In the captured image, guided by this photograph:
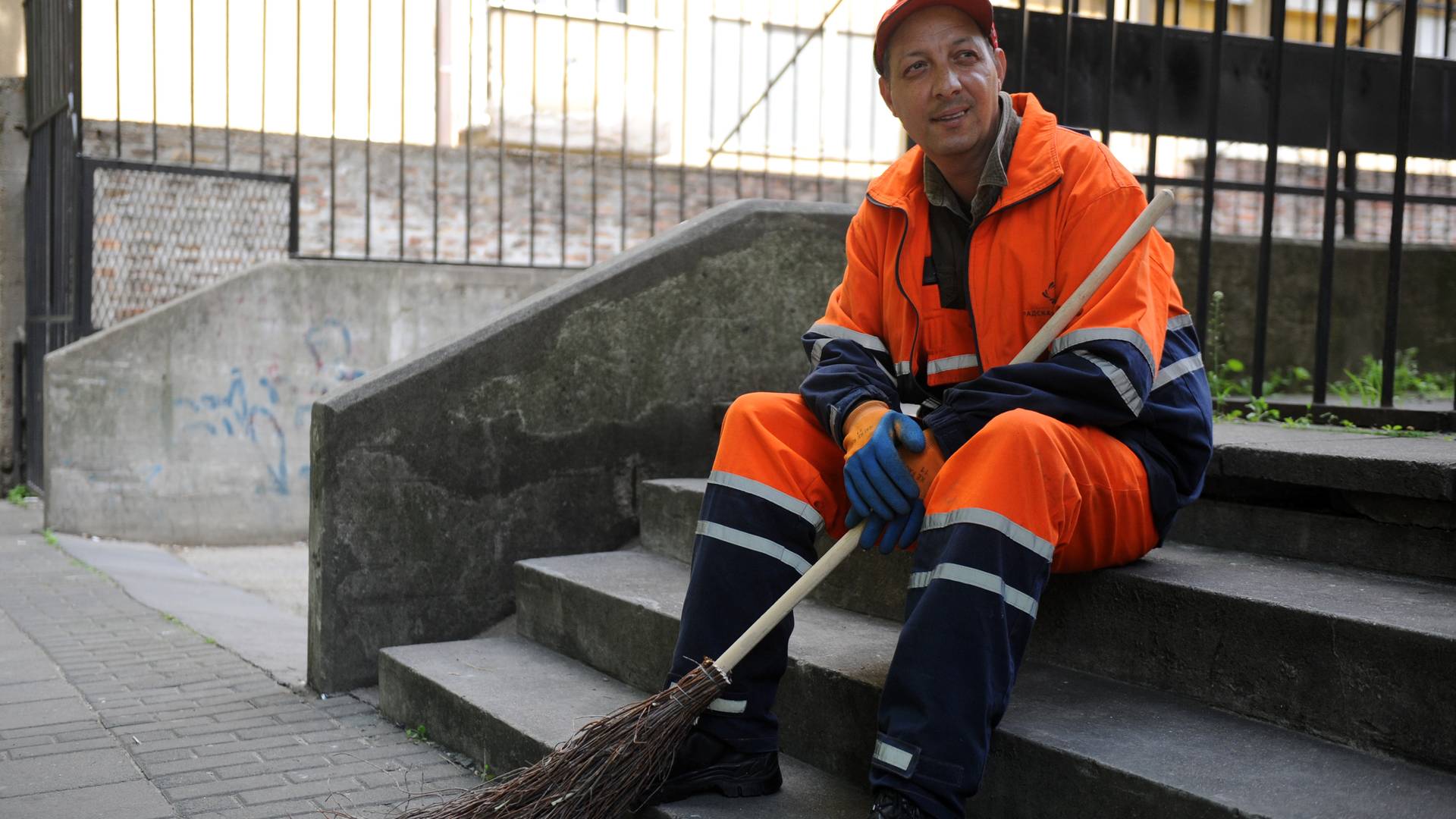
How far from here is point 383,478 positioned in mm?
3945

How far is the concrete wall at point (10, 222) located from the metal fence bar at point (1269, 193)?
775 cm

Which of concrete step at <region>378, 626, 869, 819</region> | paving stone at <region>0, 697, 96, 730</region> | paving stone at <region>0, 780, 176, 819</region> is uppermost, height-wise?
concrete step at <region>378, 626, 869, 819</region>

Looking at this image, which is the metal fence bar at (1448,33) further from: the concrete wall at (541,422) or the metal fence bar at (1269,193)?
the concrete wall at (541,422)

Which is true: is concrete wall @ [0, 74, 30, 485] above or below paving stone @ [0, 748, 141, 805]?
above

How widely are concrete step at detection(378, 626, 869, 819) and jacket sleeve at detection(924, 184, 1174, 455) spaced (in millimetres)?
773

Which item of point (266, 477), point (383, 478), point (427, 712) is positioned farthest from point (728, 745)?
point (266, 477)

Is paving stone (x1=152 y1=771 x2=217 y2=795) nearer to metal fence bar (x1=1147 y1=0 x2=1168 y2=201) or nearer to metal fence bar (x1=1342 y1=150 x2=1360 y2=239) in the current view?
metal fence bar (x1=1147 y1=0 x2=1168 y2=201)

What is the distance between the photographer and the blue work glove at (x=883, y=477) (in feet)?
8.22

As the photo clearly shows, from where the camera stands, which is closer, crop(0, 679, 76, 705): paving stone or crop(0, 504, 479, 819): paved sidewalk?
crop(0, 504, 479, 819): paved sidewalk

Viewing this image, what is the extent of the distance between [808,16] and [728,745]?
11594 mm

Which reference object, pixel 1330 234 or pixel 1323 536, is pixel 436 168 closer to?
pixel 1330 234

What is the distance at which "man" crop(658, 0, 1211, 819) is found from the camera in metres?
2.25

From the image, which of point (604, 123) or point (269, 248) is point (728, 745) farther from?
point (604, 123)

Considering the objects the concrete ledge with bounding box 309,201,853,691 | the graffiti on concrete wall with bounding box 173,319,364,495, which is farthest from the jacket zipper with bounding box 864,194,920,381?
Answer: the graffiti on concrete wall with bounding box 173,319,364,495
